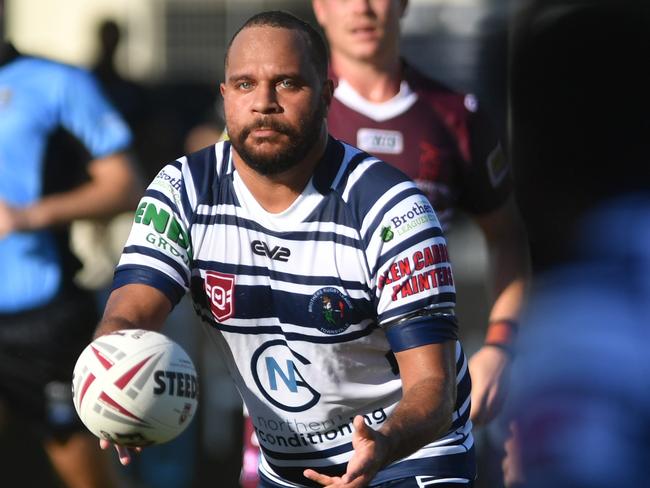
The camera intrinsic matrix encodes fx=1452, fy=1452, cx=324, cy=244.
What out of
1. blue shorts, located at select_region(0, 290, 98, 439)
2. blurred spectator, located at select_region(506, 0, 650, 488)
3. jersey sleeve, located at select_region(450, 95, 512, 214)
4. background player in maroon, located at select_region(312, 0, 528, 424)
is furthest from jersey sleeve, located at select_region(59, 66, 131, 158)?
blurred spectator, located at select_region(506, 0, 650, 488)

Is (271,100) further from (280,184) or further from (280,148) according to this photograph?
(280,184)

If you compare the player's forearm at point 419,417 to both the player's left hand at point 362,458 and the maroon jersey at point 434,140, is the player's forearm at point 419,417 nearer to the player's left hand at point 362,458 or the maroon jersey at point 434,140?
the player's left hand at point 362,458

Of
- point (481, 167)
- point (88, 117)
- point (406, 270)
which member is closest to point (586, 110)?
point (406, 270)

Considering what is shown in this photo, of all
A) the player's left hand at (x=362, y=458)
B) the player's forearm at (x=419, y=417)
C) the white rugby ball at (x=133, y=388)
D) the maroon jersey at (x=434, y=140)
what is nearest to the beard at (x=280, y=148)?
the white rugby ball at (x=133, y=388)

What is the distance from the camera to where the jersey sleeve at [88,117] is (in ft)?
21.1

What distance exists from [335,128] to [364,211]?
5.01 feet

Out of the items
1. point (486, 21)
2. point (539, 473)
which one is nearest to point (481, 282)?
point (486, 21)

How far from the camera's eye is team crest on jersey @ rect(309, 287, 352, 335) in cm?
417

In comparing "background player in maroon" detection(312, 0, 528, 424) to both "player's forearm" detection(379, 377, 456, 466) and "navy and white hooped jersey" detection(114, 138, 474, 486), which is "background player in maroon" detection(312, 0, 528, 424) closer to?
"navy and white hooped jersey" detection(114, 138, 474, 486)

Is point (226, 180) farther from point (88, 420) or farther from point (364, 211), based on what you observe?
point (88, 420)

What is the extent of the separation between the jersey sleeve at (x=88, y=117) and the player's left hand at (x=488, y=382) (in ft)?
6.84

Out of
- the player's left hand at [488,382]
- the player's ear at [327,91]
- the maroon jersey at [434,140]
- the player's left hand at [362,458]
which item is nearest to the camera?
the player's left hand at [362,458]

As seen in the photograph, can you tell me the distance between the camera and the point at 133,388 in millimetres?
3881

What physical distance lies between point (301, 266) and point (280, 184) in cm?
26
